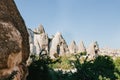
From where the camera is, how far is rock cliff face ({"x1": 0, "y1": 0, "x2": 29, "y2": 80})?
9.29 metres

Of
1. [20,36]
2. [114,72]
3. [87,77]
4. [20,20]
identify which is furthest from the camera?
[114,72]

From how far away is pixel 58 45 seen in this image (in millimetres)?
76938

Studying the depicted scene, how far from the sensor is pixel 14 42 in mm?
9617

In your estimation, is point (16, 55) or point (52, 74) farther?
point (52, 74)

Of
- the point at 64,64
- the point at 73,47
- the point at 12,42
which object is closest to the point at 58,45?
the point at 73,47

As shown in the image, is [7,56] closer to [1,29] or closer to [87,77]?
[1,29]

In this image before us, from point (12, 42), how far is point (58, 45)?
6741 cm

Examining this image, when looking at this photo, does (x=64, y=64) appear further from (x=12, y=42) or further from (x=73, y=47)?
(x=73, y=47)

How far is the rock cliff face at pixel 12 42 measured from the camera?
9287 millimetres

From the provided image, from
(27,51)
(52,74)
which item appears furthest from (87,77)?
(27,51)

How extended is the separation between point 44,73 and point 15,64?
360cm

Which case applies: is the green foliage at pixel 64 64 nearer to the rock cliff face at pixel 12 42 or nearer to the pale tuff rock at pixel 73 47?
the rock cliff face at pixel 12 42

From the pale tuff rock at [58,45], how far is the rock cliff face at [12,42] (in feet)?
211

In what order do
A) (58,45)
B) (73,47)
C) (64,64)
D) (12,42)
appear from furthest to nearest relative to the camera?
(73,47)
(58,45)
(64,64)
(12,42)
